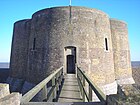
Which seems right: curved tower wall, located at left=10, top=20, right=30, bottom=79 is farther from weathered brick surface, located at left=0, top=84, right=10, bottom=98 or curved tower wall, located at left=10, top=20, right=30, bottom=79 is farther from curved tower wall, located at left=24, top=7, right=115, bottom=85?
weathered brick surface, located at left=0, top=84, right=10, bottom=98

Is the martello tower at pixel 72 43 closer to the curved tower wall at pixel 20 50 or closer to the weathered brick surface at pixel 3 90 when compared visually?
the curved tower wall at pixel 20 50

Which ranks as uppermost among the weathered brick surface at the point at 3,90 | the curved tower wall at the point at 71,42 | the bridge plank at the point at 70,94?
the curved tower wall at the point at 71,42

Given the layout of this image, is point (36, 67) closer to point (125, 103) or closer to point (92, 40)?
point (92, 40)

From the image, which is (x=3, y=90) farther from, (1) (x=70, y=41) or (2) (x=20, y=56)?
(2) (x=20, y=56)

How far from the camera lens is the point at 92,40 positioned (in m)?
12.4

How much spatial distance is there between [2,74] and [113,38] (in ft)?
50.4

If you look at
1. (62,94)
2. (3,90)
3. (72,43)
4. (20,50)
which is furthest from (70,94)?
(20,50)

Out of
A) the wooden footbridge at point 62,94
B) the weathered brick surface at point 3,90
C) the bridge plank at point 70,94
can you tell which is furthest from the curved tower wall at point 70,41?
the weathered brick surface at point 3,90

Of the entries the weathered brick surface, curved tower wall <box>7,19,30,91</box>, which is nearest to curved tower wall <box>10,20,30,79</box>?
curved tower wall <box>7,19,30,91</box>

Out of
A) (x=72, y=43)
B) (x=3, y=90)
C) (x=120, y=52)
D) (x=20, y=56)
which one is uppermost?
(x=72, y=43)

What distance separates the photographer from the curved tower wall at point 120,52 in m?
16.3

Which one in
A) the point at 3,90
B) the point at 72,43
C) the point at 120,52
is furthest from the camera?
the point at 120,52

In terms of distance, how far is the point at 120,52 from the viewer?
16672 millimetres

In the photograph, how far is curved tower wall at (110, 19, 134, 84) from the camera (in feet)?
53.6
